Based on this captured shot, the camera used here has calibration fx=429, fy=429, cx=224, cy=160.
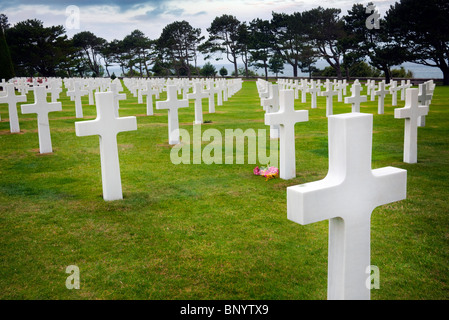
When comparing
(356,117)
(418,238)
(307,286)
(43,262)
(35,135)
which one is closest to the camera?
(356,117)

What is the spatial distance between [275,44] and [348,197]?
59.7 meters

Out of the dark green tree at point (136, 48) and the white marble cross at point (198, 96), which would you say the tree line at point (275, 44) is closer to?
the dark green tree at point (136, 48)

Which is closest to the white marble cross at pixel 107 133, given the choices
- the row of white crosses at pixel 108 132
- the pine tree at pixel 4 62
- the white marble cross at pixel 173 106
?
the row of white crosses at pixel 108 132

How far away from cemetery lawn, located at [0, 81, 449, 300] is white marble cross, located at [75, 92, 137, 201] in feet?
0.92

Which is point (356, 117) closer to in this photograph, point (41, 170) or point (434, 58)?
point (41, 170)

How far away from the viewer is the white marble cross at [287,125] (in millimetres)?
7086

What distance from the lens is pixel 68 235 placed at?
4.97 meters

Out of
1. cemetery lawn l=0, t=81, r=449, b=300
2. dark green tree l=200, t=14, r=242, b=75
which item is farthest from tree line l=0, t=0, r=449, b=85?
cemetery lawn l=0, t=81, r=449, b=300

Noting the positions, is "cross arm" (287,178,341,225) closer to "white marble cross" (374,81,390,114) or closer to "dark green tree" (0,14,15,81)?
"white marble cross" (374,81,390,114)

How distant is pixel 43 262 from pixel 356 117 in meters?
3.38

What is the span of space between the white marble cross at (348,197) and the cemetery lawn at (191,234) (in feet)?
2.91

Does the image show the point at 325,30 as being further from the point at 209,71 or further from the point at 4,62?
the point at 4,62

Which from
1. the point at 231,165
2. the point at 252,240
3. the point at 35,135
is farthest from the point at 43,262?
the point at 35,135

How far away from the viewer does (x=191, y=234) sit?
16.2ft
